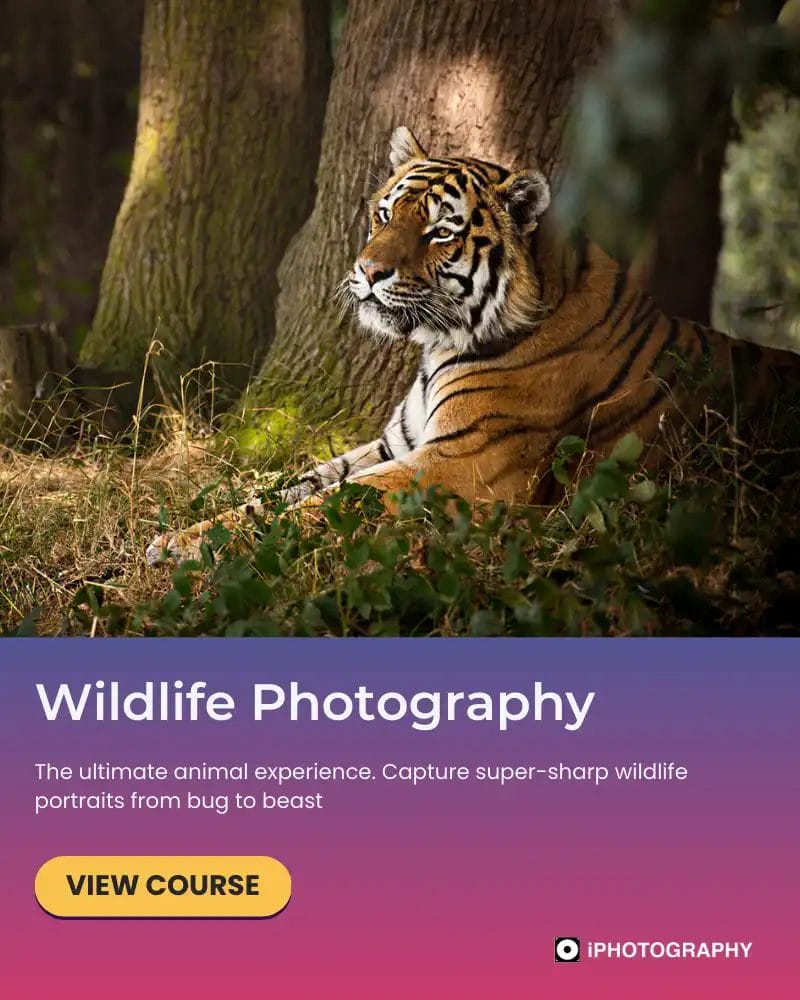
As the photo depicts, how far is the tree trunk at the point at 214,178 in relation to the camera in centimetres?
650

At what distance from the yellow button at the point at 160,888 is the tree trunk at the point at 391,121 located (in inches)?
117

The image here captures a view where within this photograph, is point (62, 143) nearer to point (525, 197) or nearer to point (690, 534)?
point (525, 197)

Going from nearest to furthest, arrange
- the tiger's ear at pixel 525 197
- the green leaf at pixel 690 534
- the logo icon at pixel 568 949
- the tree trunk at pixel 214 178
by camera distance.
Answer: the logo icon at pixel 568 949, the green leaf at pixel 690 534, the tiger's ear at pixel 525 197, the tree trunk at pixel 214 178

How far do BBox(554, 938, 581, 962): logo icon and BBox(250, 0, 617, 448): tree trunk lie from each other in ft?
10.5

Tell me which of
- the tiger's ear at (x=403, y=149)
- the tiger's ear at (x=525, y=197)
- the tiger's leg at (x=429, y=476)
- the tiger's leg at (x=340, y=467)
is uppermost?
the tiger's ear at (x=403, y=149)

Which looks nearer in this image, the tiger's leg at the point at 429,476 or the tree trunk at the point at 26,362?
the tiger's leg at the point at 429,476

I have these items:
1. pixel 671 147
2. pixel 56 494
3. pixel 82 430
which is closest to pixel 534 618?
pixel 671 147

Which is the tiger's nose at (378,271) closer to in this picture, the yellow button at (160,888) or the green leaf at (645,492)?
the green leaf at (645,492)

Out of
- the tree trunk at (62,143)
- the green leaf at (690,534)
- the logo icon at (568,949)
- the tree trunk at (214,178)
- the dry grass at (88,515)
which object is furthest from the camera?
the tree trunk at (62,143)

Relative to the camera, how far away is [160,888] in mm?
2801

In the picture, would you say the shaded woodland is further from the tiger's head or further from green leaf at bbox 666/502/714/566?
the tiger's head

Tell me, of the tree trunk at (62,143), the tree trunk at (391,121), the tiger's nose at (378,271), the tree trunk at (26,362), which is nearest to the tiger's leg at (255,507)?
the tree trunk at (391,121)

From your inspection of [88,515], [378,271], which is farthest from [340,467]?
[88,515]

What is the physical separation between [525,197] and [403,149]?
0.63 metres
